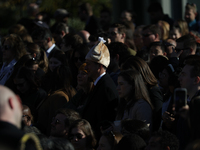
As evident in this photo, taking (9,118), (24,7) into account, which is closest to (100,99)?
(9,118)

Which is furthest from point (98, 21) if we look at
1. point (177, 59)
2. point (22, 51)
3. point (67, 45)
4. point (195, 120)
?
point (195, 120)

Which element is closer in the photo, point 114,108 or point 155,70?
point 114,108

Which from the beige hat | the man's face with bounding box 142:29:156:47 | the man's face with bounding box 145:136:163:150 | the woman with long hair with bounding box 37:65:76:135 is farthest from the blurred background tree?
the man's face with bounding box 145:136:163:150

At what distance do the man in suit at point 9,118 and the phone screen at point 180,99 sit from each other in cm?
118

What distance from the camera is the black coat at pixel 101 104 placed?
15.9 ft

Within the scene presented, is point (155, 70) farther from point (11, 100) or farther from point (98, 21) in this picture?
point (98, 21)

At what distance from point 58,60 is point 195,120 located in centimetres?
406

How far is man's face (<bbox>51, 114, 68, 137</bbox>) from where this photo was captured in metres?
4.56

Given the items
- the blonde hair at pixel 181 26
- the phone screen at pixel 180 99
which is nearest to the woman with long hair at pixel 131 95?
the phone screen at pixel 180 99

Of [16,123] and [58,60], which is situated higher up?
[16,123]

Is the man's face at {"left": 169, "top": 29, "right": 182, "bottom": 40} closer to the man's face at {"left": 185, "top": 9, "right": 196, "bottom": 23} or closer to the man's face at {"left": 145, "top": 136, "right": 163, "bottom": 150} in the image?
the man's face at {"left": 185, "top": 9, "right": 196, "bottom": 23}

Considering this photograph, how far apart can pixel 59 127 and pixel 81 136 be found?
38 centimetres

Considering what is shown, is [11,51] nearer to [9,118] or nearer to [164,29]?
[164,29]

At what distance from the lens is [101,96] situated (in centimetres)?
486
